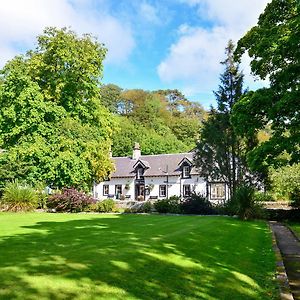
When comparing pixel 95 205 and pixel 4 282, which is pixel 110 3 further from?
pixel 95 205

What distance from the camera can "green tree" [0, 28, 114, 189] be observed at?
31.5m

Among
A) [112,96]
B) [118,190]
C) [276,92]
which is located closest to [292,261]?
[276,92]

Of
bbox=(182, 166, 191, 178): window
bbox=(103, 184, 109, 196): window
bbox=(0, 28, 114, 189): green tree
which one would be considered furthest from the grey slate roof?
bbox=(0, 28, 114, 189): green tree

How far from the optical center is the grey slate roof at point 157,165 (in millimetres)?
55969

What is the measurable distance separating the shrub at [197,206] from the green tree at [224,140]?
6.94 meters

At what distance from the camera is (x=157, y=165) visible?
58.2 m

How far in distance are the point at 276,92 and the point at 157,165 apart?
135 ft

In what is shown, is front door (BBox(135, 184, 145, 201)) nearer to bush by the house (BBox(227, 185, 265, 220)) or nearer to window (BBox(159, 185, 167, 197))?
window (BBox(159, 185, 167, 197))

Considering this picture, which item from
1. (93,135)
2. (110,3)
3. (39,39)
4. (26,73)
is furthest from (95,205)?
(110,3)

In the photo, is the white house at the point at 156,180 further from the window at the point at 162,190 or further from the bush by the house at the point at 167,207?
the bush by the house at the point at 167,207

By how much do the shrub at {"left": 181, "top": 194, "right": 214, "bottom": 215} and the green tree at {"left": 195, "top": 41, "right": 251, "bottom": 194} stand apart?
694 centimetres

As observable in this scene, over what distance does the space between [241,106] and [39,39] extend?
2336cm

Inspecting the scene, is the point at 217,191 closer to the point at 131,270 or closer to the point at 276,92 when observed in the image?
the point at 276,92

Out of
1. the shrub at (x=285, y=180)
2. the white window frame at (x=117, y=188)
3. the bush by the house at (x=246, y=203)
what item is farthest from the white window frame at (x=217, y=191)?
the bush by the house at (x=246, y=203)
